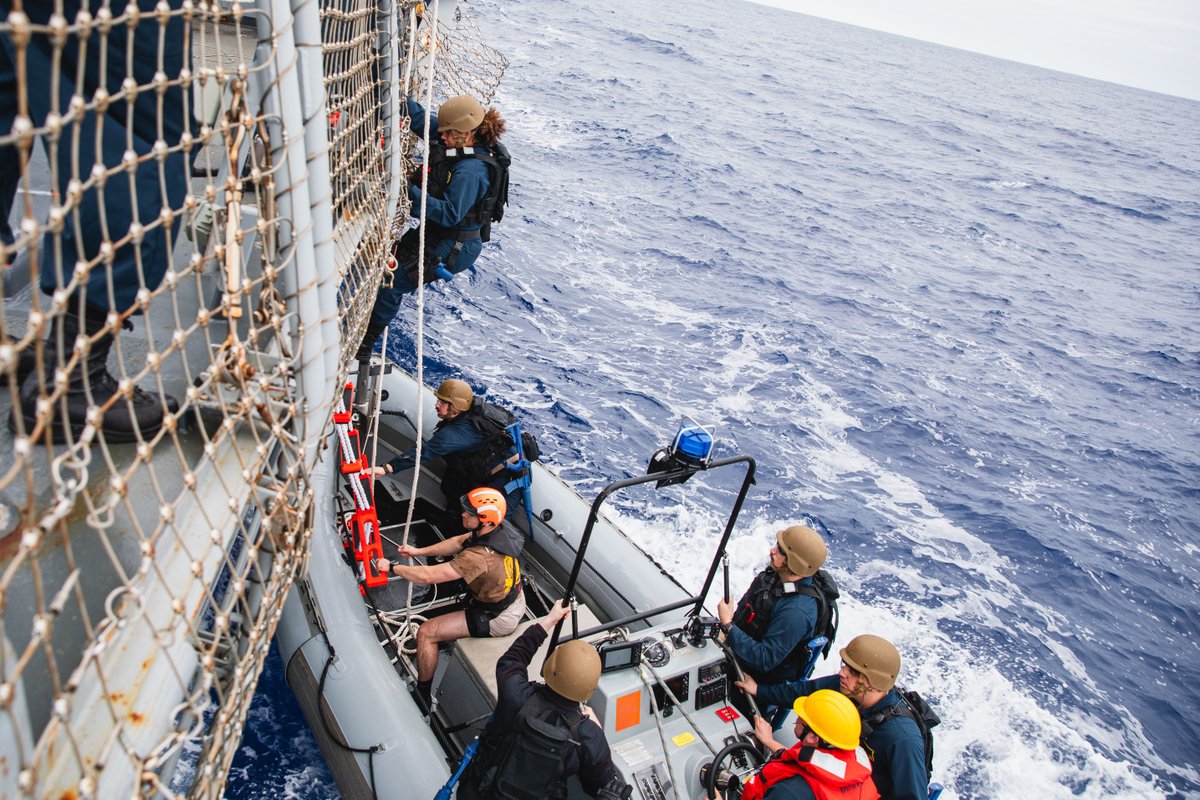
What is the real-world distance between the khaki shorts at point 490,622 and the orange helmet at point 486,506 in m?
0.62

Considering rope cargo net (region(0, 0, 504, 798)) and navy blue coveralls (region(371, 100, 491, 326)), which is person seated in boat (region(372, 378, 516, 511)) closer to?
navy blue coveralls (region(371, 100, 491, 326))

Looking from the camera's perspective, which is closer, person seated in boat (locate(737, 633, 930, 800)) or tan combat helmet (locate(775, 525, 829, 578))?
person seated in boat (locate(737, 633, 930, 800))

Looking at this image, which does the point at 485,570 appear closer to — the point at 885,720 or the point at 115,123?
the point at 885,720

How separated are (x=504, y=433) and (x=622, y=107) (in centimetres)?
2895

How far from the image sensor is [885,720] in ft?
13.2

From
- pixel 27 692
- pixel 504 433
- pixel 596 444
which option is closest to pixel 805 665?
pixel 504 433

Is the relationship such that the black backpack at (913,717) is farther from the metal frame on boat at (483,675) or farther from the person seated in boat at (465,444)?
the person seated in boat at (465,444)

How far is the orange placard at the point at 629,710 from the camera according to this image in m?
4.33

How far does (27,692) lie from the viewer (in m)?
1.62

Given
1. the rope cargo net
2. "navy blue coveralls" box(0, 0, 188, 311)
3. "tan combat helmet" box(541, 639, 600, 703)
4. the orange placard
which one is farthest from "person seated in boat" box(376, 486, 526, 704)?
"navy blue coveralls" box(0, 0, 188, 311)

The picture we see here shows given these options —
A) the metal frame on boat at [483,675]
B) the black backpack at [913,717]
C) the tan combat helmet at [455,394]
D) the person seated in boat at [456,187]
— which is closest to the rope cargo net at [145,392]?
the metal frame on boat at [483,675]

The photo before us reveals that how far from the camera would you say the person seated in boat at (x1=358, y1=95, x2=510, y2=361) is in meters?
5.26

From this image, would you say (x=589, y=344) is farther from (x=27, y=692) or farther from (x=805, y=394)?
(x=27, y=692)

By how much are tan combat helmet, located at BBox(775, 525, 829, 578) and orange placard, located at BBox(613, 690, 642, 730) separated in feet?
3.69
